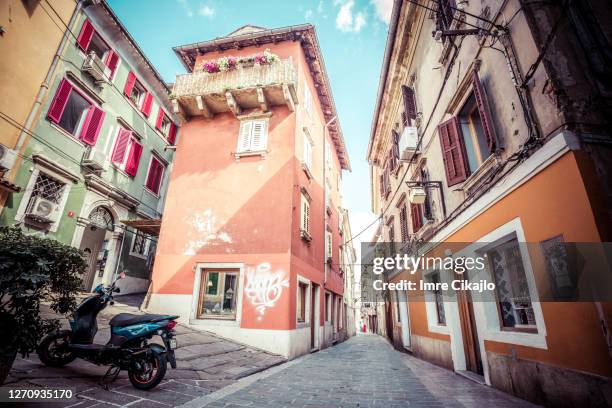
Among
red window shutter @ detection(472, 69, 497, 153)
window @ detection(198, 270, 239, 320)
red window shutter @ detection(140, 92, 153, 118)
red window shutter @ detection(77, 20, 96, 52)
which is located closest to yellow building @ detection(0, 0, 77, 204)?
red window shutter @ detection(77, 20, 96, 52)

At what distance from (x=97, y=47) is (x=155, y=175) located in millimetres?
6018

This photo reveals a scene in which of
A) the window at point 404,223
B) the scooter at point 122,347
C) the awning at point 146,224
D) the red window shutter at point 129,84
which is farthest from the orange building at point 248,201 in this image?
the scooter at point 122,347

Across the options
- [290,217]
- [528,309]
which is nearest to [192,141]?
[290,217]

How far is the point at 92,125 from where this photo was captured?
11.4m

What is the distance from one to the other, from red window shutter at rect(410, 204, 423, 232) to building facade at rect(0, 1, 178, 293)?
9.70m

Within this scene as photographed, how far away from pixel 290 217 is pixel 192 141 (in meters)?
5.47

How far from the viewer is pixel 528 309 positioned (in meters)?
4.66

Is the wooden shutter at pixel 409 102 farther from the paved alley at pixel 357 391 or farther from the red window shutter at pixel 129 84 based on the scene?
the red window shutter at pixel 129 84

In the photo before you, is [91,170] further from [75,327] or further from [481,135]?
[481,135]

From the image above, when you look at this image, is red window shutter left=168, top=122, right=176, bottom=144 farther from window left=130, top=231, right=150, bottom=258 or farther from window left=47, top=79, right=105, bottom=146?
window left=130, top=231, right=150, bottom=258

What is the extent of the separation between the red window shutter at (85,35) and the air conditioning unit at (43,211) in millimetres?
6070

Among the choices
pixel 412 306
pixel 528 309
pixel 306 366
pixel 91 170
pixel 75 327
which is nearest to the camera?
pixel 75 327

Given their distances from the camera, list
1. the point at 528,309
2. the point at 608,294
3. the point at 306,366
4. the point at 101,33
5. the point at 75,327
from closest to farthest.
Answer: the point at 608,294, the point at 75,327, the point at 528,309, the point at 306,366, the point at 101,33

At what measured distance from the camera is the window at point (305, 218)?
35.3 ft
